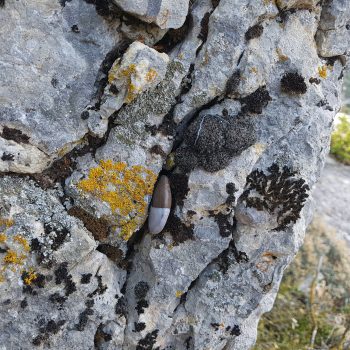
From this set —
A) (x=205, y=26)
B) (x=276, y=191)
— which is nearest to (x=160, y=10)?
(x=205, y=26)

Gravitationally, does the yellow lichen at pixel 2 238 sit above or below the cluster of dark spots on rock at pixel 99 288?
above

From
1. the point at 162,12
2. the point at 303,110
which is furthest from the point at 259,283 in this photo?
the point at 162,12

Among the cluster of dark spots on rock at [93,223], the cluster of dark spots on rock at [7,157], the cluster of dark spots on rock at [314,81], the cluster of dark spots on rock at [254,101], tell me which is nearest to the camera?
the cluster of dark spots on rock at [7,157]

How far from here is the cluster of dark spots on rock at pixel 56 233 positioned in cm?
512

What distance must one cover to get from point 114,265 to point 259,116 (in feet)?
9.34

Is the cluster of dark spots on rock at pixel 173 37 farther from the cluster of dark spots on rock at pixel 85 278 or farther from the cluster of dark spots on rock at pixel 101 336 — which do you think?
the cluster of dark spots on rock at pixel 101 336

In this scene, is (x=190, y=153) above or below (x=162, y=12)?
below

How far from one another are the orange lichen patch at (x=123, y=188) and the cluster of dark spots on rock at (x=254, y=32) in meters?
2.17

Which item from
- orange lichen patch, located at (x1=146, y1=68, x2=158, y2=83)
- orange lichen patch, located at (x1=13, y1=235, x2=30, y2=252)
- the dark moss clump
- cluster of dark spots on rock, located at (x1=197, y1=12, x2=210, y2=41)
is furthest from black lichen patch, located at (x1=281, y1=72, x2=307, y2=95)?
orange lichen patch, located at (x1=13, y1=235, x2=30, y2=252)

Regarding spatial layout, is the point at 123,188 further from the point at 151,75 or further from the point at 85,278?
the point at 151,75

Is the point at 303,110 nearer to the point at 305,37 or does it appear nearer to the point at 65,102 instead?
the point at 305,37

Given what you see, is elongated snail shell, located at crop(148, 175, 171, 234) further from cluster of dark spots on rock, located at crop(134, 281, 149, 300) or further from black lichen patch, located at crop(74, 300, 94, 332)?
black lichen patch, located at crop(74, 300, 94, 332)

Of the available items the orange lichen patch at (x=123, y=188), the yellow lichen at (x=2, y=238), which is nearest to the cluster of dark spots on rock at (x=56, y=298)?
the yellow lichen at (x=2, y=238)

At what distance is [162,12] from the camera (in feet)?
16.8
